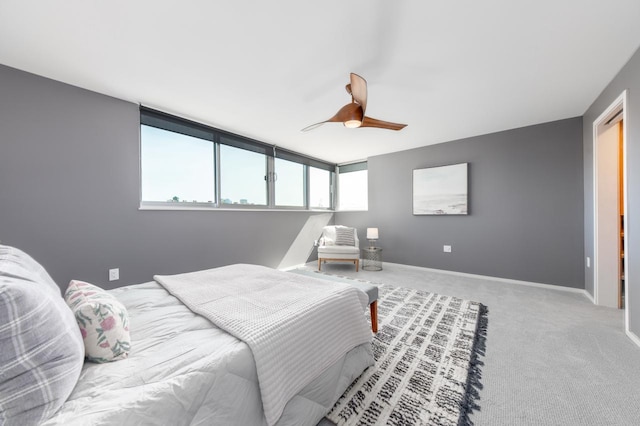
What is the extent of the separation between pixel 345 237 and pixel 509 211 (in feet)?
8.73

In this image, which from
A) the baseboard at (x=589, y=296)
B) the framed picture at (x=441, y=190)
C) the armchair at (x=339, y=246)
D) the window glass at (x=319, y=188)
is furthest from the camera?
the window glass at (x=319, y=188)

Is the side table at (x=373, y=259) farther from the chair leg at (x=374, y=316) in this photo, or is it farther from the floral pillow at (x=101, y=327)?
the floral pillow at (x=101, y=327)

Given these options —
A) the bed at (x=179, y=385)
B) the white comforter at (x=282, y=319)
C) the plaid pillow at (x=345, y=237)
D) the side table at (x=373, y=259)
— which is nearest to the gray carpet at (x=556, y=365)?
the white comforter at (x=282, y=319)

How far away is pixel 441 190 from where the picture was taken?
418cm

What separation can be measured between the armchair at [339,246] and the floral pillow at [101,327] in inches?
143

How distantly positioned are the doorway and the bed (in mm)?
3366

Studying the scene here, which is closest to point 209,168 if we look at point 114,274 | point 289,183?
point 289,183

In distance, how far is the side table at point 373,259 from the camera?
456cm

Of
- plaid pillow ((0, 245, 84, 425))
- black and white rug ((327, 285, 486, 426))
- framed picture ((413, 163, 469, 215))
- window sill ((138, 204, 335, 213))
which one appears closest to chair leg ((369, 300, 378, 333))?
black and white rug ((327, 285, 486, 426))

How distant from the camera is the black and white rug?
1.26 meters

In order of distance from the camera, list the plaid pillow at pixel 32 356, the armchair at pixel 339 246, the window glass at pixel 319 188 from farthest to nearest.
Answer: the window glass at pixel 319 188
the armchair at pixel 339 246
the plaid pillow at pixel 32 356

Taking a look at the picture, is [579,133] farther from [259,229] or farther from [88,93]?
[88,93]

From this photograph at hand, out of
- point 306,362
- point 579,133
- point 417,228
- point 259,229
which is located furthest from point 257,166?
point 579,133

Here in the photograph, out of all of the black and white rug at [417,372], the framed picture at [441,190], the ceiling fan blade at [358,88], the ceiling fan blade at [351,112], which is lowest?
the black and white rug at [417,372]
